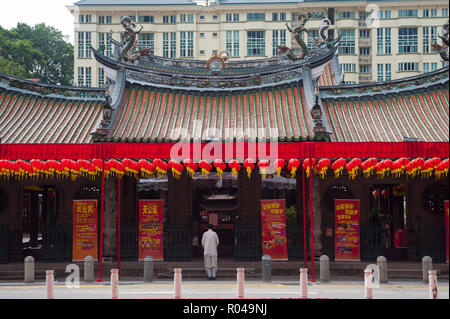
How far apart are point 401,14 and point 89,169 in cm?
6363

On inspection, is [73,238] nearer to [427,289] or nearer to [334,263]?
[334,263]

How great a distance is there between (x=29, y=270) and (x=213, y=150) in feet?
23.7

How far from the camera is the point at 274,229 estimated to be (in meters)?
19.8

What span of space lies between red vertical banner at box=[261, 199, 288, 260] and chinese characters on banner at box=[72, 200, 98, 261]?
243 inches

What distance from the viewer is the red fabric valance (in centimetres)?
1797

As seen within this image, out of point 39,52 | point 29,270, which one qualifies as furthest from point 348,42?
point 29,270

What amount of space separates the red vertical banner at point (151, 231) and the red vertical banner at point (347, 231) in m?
6.41

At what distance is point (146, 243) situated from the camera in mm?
19938

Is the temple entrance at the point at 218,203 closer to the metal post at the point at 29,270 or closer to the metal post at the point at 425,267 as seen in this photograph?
the metal post at the point at 29,270

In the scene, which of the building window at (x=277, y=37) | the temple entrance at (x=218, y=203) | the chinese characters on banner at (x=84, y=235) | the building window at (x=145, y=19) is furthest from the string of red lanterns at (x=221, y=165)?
the building window at (x=145, y=19)

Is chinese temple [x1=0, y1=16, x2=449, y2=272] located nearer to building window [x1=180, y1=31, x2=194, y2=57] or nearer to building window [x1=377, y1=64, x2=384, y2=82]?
building window [x1=377, y1=64, x2=384, y2=82]

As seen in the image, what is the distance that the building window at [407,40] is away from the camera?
238 ft

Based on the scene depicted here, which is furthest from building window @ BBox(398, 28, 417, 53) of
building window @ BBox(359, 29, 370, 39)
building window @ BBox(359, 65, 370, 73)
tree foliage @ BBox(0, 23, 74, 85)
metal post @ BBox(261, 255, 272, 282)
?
metal post @ BBox(261, 255, 272, 282)

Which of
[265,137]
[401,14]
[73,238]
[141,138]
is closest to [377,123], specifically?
[265,137]
